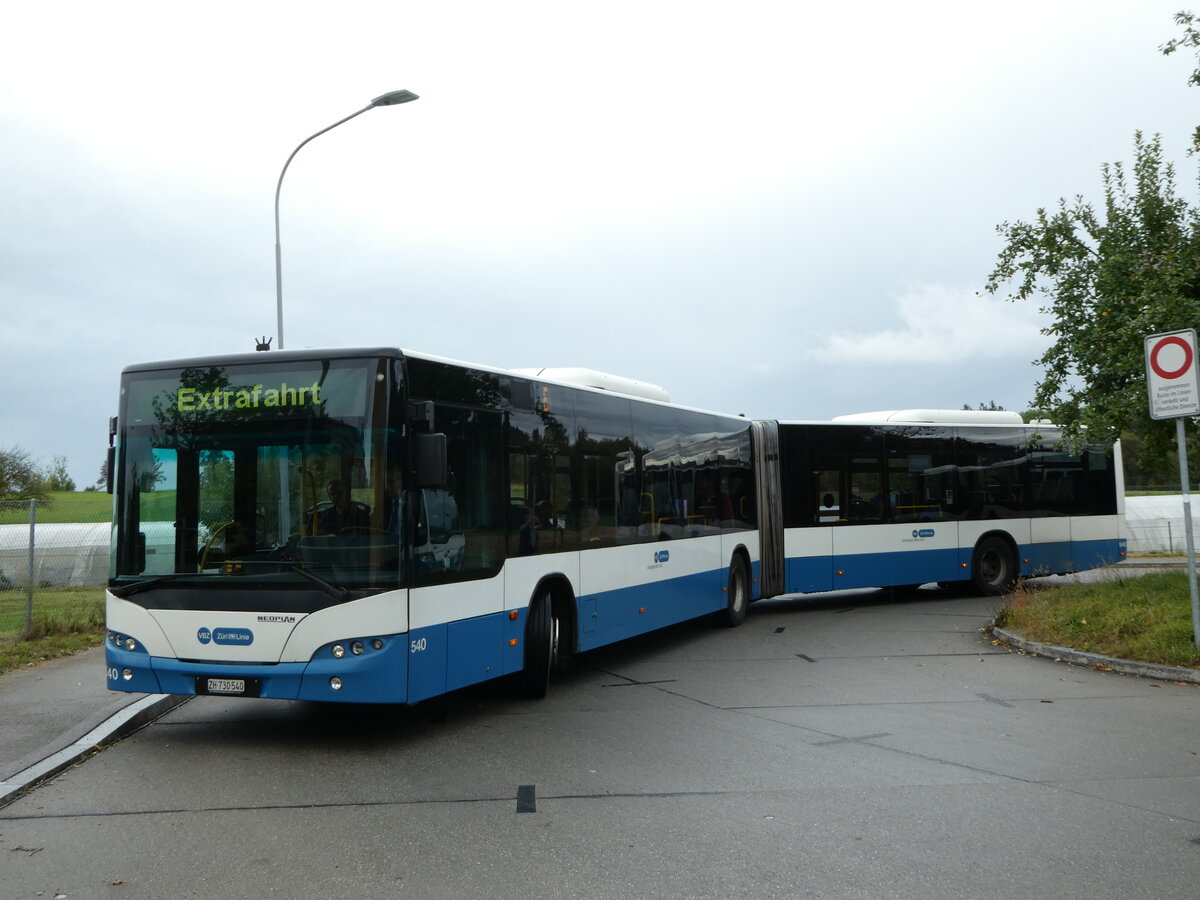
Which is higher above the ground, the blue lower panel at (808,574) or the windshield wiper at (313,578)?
the windshield wiper at (313,578)

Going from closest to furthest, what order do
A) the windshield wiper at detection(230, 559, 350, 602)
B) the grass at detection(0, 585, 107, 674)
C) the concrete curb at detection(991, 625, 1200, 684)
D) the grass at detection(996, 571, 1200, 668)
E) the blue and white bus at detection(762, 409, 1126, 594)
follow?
the windshield wiper at detection(230, 559, 350, 602)
the concrete curb at detection(991, 625, 1200, 684)
the grass at detection(996, 571, 1200, 668)
the grass at detection(0, 585, 107, 674)
the blue and white bus at detection(762, 409, 1126, 594)

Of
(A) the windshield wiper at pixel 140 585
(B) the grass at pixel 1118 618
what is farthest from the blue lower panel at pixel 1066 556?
(A) the windshield wiper at pixel 140 585

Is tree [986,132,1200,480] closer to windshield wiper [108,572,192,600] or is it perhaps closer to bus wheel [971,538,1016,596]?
bus wheel [971,538,1016,596]

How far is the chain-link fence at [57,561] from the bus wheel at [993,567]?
45.7 ft

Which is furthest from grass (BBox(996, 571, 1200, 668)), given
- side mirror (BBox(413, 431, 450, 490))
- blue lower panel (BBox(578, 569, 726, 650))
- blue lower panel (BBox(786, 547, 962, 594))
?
side mirror (BBox(413, 431, 450, 490))

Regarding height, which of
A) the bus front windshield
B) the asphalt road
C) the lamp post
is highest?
the lamp post

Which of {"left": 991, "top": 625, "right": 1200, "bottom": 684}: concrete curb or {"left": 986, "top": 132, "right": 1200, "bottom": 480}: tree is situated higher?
{"left": 986, "top": 132, "right": 1200, "bottom": 480}: tree

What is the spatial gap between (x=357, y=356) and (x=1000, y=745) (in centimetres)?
535

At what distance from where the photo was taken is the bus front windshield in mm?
7613

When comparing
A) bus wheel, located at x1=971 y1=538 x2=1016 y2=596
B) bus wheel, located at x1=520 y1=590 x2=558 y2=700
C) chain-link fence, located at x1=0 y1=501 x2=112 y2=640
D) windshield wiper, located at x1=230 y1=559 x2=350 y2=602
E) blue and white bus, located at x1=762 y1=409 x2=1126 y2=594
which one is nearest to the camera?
windshield wiper, located at x1=230 y1=559 x2=350 y2=602

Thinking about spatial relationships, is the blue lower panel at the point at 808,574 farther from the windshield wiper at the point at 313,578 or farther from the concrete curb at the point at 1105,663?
the windshield wiper at the point at 313,578

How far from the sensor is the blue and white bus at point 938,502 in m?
17.5

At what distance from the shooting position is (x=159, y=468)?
26.6 ft

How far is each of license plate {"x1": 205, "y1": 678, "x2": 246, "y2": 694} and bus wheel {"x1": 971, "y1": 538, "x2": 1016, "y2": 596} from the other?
14176 mm
